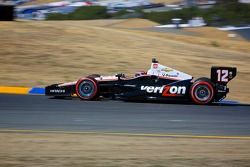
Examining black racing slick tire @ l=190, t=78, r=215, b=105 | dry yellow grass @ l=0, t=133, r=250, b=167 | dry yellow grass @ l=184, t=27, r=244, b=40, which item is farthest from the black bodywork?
dry yellow grass @ l=184, t=27, r=244, b=40

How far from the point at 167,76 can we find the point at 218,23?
146 ft

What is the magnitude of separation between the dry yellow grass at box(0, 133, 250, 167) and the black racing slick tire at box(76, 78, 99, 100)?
5409 mm

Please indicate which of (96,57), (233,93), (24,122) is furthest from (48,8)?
(24,122)

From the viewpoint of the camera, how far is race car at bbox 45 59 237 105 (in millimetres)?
16500

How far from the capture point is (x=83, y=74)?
73.9ft

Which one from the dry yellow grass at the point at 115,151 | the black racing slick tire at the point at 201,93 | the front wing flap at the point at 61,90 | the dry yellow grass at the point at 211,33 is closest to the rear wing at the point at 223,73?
the black racing slick tire at the point at 201,93

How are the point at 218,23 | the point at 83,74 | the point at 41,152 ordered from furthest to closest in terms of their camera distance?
the point at 218,23, the point at 83,74, the point at 41,152

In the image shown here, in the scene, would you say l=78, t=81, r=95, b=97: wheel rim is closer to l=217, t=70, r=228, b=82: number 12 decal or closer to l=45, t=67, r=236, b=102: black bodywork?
l=45, t=67, r=236, b=102: black bodywork

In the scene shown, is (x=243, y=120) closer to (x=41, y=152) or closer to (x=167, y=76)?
(x=167, y=76)

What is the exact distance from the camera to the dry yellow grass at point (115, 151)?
8.52 meters

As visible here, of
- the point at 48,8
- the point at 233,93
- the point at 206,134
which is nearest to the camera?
the point at 206,134

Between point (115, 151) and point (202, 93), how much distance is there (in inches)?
289

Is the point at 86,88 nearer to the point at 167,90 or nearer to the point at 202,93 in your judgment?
the point at 167,90

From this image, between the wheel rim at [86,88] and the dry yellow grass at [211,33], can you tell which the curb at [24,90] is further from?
the dry yellow grass at [211,33]
